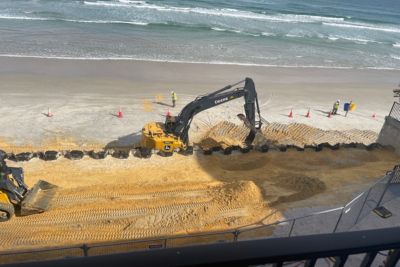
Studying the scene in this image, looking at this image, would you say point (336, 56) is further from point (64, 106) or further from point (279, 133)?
point (64, 106)

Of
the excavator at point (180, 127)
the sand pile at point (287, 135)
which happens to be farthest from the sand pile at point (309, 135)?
the excavator at point (180, 127)

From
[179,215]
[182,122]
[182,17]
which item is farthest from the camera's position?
[182,17]

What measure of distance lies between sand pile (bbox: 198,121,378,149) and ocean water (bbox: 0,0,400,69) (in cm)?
1400

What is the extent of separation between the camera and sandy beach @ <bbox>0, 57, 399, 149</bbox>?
20.0 m

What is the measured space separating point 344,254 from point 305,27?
57.4 meters

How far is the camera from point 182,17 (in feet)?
168

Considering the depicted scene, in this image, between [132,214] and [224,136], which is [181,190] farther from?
[224,136]

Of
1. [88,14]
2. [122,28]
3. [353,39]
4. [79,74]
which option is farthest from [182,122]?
[353,39]

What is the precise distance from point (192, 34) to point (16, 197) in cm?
3419

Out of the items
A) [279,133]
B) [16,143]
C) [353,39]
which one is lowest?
[16,143]

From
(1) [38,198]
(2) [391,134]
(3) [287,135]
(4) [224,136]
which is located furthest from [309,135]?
(1) [38,198]

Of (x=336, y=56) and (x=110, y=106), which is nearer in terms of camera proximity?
(x=110, y=106)

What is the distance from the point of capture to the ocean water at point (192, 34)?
34.3 metres

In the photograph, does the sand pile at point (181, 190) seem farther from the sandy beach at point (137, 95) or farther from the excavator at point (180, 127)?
the sandy beach at point (137, 95)
